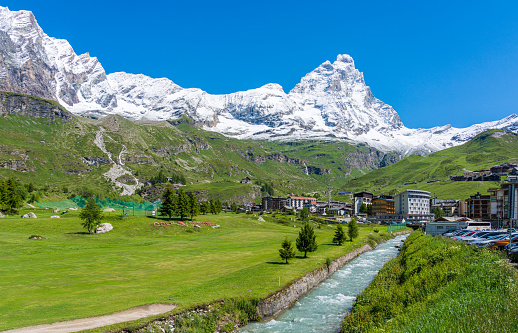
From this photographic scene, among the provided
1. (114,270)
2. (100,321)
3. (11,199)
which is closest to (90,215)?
(11,199)

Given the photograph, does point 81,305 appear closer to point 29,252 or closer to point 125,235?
point 29,252

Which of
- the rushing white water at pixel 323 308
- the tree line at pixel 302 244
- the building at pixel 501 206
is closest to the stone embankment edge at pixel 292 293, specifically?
the rushing white water at pixel 323 308

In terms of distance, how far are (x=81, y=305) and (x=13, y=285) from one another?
12335 millimetres

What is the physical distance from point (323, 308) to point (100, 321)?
24.8 m

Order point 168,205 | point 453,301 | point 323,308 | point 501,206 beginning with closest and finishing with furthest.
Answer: point 453,301 → point 323,308 → point 168,205 → point 501,206

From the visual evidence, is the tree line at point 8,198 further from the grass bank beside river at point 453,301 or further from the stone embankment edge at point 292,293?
the grass bank beside river at point 453,301

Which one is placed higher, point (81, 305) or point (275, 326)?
point (81, 305)

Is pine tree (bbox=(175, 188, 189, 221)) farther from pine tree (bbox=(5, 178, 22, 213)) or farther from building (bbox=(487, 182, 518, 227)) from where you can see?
building (bbox=(487, 182, 518, 227))

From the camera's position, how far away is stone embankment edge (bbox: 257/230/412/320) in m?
35.3

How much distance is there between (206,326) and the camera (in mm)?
28844

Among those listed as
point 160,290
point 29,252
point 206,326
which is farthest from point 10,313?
point 29,252

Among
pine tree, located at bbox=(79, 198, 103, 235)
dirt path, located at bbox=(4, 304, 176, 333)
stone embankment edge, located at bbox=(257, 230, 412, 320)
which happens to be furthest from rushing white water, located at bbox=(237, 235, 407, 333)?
pine tree, located at bbox=(79, 198, 103, 235)

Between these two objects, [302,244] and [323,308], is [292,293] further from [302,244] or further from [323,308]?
[302,244]

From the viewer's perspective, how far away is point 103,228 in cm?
8650
